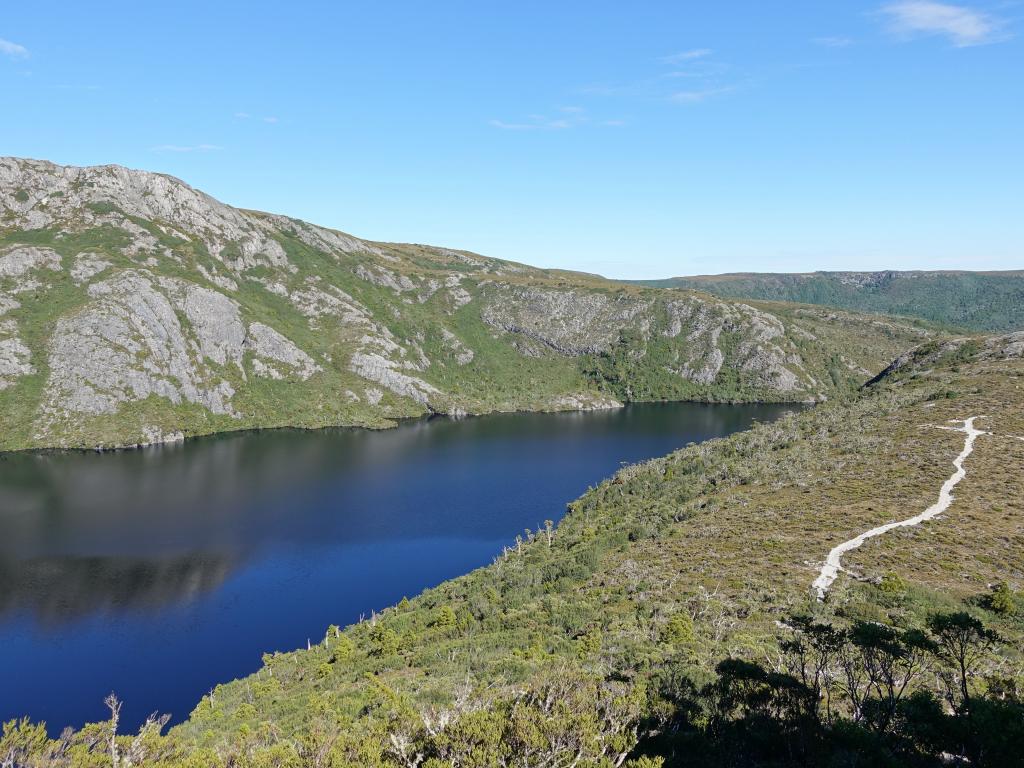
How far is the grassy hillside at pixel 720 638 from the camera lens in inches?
877

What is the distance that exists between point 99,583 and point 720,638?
263 ft

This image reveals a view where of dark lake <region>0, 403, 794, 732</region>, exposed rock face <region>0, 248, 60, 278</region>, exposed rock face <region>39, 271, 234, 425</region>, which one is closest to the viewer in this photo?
dark lake <region>0, 403, 794, 732</region>

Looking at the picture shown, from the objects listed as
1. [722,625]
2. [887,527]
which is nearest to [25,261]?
[722,625]

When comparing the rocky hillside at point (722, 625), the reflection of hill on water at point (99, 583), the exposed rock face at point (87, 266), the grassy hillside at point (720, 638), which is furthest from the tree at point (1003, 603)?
the exposed rock face at point (87, 266)

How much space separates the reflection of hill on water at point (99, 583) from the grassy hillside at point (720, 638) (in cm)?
2407

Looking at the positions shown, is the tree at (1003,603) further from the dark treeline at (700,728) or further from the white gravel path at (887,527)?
the white gravel path at (887,527)

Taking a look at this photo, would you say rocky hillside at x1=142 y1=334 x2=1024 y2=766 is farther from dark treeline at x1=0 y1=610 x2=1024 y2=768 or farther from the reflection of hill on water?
the reflection of hill on water

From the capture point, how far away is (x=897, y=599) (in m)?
39.7

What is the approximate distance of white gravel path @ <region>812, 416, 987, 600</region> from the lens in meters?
46.0

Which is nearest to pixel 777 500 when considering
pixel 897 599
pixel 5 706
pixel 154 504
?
pixel 897 599

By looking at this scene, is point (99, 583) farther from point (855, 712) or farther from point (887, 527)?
point (887, 527)

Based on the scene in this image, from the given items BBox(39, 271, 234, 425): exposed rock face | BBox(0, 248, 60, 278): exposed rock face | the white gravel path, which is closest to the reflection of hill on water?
the white gravel path

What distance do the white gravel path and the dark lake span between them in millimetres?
52366

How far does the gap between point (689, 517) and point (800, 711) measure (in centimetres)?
4820
